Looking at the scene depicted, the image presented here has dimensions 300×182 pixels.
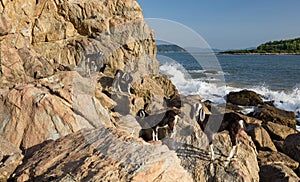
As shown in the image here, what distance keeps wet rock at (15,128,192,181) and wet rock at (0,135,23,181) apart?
241 mm

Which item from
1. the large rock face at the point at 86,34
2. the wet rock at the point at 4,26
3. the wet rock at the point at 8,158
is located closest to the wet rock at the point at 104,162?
the wet rock at the point at 8,158

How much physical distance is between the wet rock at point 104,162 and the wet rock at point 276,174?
343 centimetres

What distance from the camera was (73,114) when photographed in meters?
7.57

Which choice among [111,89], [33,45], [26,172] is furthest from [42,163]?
[33,45]

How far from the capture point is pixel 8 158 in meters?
5.48

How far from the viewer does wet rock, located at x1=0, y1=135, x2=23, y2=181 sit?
506 cm

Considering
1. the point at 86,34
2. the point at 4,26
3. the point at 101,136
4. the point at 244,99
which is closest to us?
the point at 101,136

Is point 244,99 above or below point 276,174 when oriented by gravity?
below

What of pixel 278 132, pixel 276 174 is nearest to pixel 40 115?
pixel 276 174

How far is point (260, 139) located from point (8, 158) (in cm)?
847

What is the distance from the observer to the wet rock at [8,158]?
5059 mm

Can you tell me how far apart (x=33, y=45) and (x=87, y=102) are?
49.8 ft

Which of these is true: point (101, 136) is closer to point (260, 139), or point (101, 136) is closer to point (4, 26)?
point (260, 139)

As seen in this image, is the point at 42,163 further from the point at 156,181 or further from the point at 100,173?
the point at 156,181
